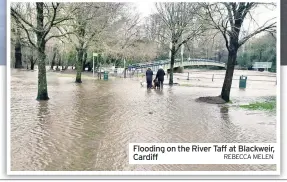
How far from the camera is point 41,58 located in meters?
5.77

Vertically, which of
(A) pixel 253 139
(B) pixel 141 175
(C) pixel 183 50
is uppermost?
(C) pixel 183 50

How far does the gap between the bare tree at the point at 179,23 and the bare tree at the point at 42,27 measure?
Answer: 1.41 meters

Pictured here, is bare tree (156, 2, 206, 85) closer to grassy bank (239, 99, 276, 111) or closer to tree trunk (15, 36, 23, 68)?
grassy bank (239, 99, 276, 111)

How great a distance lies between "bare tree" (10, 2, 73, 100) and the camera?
5531mm

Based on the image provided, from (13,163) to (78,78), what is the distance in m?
1.47

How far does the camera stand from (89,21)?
5844 mm

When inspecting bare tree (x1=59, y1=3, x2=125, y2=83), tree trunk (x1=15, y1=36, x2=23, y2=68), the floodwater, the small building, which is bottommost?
the floodwater

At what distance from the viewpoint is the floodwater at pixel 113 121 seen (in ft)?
17.3

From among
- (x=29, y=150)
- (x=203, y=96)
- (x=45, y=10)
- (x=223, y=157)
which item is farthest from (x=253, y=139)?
(x=45, y=10)

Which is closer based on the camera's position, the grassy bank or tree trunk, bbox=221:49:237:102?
the grassy bank

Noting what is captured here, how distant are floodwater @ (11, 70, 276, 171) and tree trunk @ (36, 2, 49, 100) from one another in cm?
7

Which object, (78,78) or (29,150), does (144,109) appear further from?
(29,150)
